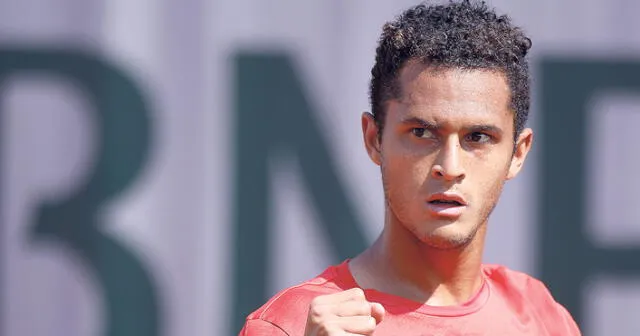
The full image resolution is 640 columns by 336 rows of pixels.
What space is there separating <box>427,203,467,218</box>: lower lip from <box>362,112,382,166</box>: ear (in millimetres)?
185

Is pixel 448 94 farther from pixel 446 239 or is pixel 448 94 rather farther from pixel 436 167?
pixel 446 239

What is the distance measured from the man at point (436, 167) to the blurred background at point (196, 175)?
168 cm

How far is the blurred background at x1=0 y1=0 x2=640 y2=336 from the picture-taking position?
3748 millimetres

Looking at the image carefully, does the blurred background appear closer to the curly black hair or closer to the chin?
the curly black hair

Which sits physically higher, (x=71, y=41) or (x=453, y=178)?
(x=71, y=41)

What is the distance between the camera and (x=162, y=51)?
3.79 m

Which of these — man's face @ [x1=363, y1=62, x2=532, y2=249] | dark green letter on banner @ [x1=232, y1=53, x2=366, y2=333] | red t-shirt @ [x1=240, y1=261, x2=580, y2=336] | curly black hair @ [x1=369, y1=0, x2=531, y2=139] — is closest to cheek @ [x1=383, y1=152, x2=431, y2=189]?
man's face @ [x1=363, y1=62, x2=532, y2=249]

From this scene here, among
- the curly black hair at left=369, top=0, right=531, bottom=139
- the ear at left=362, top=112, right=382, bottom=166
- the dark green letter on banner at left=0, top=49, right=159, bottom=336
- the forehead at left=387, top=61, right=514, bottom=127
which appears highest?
the curly black hair at left=369, top=0, right=531, bottom=139

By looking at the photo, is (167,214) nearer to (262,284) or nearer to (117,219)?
(117,219)

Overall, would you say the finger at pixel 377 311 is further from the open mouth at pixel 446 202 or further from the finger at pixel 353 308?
the open mouth at pixel 446 202

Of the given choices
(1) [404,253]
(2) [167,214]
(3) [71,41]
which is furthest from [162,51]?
(1) [404,253]

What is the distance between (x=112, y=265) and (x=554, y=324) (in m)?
1.92

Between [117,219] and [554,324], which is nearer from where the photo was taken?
[554,324]

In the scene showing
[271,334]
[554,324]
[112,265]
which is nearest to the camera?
[271,334]
